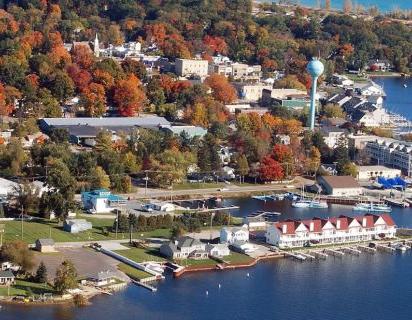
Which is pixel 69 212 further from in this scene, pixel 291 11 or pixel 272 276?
pixel 291 11

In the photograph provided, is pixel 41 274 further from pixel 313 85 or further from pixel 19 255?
pixel 313 85

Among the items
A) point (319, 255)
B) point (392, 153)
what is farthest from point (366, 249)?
point (392, 153)

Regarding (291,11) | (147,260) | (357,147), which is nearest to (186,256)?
(147,260)

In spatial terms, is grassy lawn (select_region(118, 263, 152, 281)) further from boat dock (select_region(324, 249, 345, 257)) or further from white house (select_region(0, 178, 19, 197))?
white house (select_region(0, 178, 19, 197))

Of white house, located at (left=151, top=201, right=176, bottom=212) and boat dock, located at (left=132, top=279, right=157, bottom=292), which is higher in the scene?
white house, located at (left=151, top=201, right=176, bottom=212)

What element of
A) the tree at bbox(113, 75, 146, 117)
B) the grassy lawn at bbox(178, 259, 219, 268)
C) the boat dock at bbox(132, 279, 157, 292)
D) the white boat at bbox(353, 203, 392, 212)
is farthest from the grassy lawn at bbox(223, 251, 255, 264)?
the tree at bbox(113, 75, 146, 117)

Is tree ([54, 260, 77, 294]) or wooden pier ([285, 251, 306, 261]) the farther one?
wooden pier ([285, 251, 306, 261])

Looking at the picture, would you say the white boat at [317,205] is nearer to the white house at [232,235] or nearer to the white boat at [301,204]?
the white boat at [301,204]

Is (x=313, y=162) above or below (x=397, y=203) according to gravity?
above
